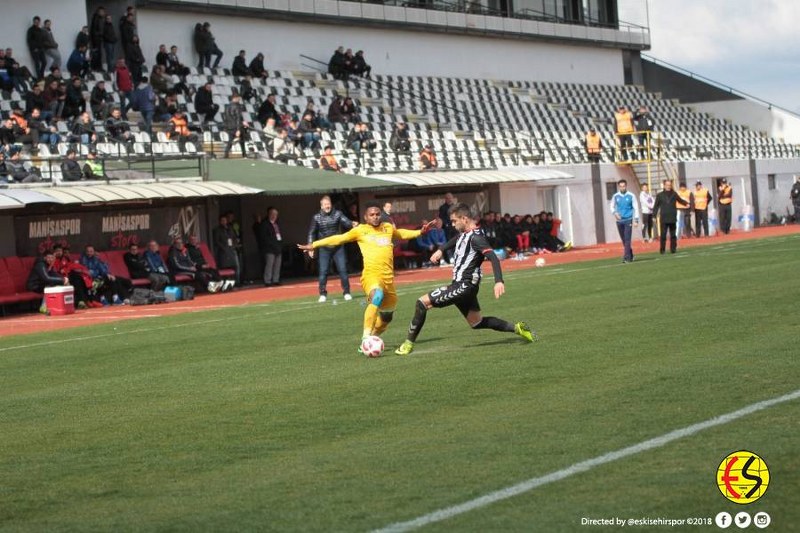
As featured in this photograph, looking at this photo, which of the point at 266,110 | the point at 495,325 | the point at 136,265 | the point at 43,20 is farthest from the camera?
the point at 266,110

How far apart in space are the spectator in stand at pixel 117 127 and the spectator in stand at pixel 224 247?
10.0 ft

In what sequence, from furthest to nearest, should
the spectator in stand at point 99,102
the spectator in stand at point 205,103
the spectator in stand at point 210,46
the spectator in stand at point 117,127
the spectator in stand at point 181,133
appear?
the spectator in stand at point 210,46, the spectator in stand at point 205,103, the spectator in stand at point 181,133, the spectator in stand at point 99,102, the spectator in stand at point 117,127

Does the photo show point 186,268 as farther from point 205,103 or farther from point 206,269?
point 205,103

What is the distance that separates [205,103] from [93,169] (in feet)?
25.6

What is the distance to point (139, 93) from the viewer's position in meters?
34.4

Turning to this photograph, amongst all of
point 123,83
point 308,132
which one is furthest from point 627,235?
point 123,83

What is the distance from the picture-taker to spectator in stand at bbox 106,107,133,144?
3155 centimetres

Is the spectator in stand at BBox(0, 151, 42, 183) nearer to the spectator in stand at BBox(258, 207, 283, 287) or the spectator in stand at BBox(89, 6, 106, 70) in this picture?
the spectator in stand at BBox(258, 207, 283, 287)

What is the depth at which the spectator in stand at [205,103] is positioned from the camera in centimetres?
3653

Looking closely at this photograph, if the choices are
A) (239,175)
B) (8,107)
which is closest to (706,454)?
(239,175)

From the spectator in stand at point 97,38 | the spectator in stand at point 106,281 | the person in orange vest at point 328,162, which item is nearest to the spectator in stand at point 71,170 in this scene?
the spectator in stand at point 106,281

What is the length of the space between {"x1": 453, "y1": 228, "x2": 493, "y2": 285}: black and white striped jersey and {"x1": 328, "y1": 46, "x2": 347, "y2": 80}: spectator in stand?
33.2 meters

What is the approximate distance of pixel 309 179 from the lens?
107 feet

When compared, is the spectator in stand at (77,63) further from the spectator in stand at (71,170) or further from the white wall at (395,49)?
the spectator in stand at (71,170)
